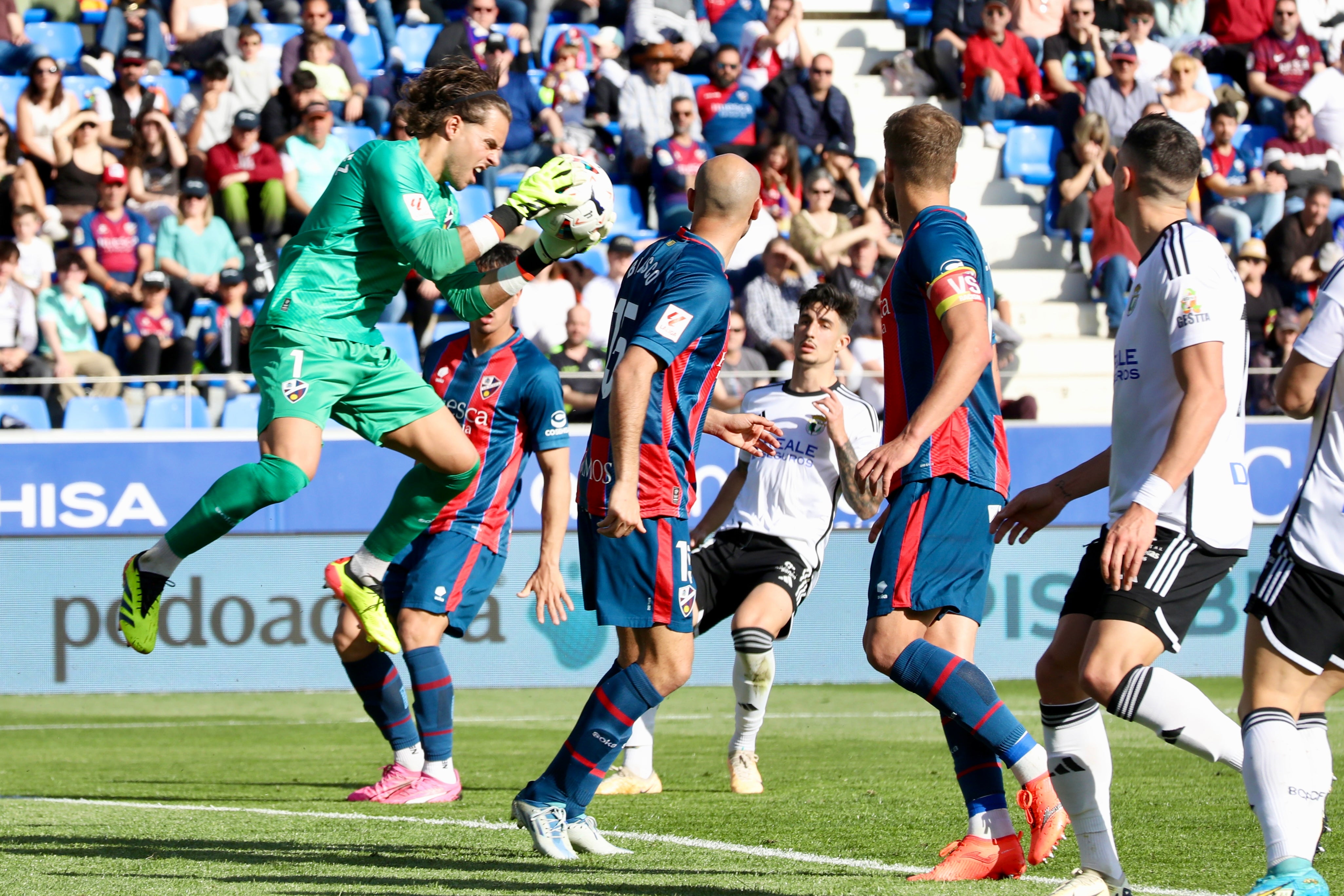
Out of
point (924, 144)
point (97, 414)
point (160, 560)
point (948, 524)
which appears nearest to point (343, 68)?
point (97, 414)

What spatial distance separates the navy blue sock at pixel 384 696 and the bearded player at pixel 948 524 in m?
3.03

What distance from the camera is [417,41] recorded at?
17.7m

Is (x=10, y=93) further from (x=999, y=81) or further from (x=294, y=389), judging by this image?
(x=294, y=389)

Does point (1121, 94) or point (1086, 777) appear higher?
point (1086, 777)

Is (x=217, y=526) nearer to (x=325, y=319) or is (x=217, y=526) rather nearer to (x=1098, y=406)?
(x=325, y=319)

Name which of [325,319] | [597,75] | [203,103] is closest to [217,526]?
[325,319]

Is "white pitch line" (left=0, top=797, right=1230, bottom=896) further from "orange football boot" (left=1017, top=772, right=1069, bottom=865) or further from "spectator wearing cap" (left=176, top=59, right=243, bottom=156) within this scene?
"spectator wearing cap" (left=176, top=59, right=243, bottom=156)

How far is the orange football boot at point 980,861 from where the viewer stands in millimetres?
4848

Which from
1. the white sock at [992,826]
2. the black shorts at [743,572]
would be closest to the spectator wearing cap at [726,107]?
the black shorts at [743,572]

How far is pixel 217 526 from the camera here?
19.9 ft

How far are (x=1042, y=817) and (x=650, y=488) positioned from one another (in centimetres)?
150

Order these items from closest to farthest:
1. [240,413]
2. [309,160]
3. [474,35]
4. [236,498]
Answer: [236,498] → [240,413] → [309,160] → [474,35]

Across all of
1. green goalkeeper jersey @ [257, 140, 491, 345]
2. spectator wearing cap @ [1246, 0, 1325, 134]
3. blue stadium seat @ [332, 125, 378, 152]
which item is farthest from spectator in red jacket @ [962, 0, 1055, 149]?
green goalkeeper jersey @ [257, 140, 491, 345]

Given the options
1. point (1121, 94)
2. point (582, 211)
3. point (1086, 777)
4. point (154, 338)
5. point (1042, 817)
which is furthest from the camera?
point (1121, 94)
